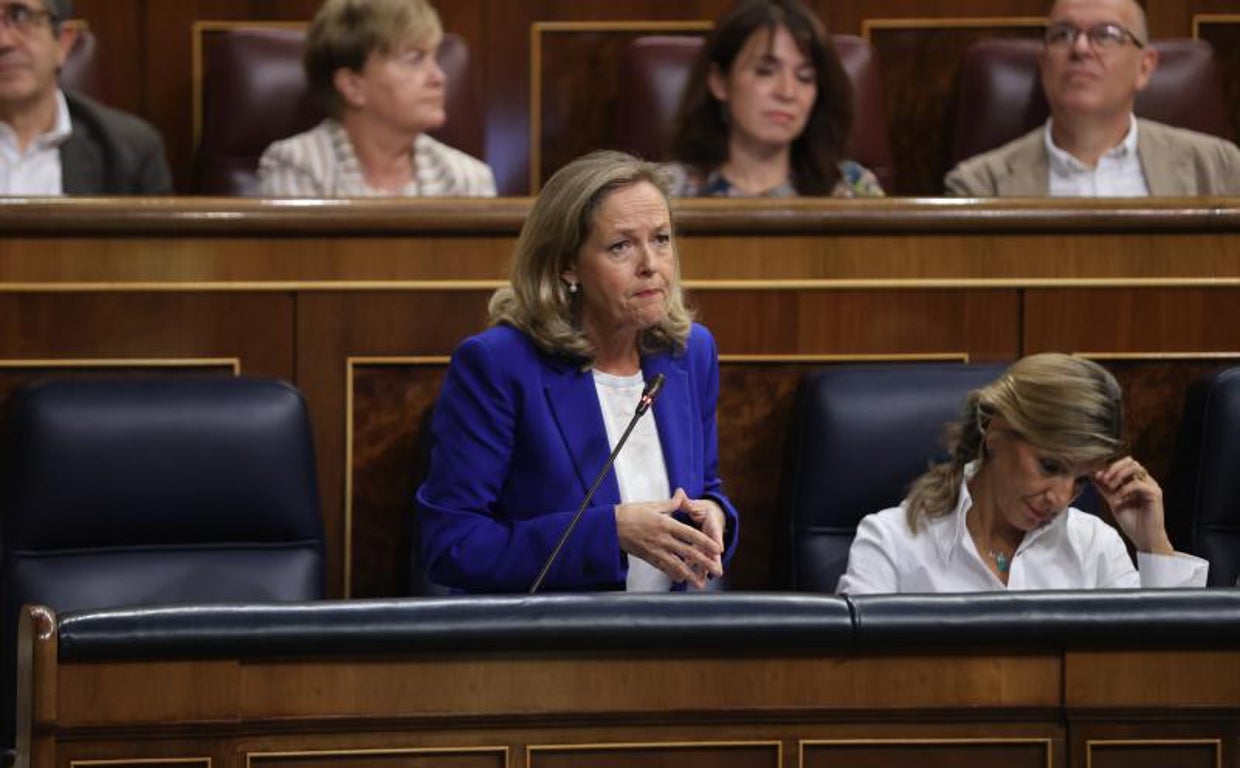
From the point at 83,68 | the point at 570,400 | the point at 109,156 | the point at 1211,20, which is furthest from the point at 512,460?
the point at 1211,20

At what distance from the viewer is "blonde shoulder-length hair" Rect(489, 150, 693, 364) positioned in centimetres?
125

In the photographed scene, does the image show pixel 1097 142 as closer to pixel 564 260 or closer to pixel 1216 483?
pixel 1216 483

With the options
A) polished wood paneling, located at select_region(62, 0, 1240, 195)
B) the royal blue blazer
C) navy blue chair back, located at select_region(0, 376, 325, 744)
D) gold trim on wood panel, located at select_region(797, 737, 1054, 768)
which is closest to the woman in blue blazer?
the royal blue blazer

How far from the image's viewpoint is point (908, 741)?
35.3 inches

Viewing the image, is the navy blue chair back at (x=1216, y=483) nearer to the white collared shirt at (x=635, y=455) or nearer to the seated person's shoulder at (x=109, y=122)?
the white collared shirt at (x=635, y=455)

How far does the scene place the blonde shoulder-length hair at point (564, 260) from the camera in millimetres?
1250

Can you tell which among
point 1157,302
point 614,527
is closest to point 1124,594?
point 614,527

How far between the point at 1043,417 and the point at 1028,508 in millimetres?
56

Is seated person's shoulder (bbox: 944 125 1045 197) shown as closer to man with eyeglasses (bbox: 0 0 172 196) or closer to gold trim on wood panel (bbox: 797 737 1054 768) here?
man with eyeglasses (bbox: 0 0 172 196)

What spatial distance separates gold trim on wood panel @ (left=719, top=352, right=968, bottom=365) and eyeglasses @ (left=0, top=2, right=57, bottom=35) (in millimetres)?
652

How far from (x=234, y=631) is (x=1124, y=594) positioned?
0.38 m

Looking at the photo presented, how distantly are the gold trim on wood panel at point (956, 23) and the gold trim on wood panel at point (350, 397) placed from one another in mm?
804

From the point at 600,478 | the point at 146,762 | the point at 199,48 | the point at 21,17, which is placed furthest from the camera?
the point at 199,48

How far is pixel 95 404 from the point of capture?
1302mm
